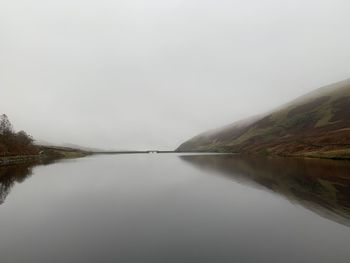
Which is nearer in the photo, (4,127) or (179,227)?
(179,227)

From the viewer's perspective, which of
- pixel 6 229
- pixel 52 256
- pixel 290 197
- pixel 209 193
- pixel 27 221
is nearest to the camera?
pixel 52 256

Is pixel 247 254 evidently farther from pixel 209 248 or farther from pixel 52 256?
pixel 52 256

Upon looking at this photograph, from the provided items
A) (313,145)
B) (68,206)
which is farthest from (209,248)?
(313,145)

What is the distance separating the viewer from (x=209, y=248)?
17859mm

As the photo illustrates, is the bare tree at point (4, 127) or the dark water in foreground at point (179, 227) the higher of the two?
A: the bare tree at point (4, 127)

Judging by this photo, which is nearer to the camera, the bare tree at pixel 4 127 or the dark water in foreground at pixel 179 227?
the dark water in foreground at pixel 179 227

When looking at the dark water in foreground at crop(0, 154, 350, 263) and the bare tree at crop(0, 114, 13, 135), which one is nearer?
the dark water in foreground at crop(0, 154, 350, 263)

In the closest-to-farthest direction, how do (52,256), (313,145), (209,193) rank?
1. (52,256)
2. (209,193)
3. (313,145)

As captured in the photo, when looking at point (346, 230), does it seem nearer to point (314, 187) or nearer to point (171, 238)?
Answer: point (171, 238)

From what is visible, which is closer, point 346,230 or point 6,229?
point 346,230

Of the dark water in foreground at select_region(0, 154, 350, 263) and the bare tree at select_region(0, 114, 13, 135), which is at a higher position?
the bare tree at select_region(0, 114, 13, 135)

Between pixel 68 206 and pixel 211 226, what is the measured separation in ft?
58.0

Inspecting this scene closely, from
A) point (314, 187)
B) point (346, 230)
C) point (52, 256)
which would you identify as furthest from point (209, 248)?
point (314, 187)

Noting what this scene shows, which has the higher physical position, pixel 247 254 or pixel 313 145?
pixel 313 145
